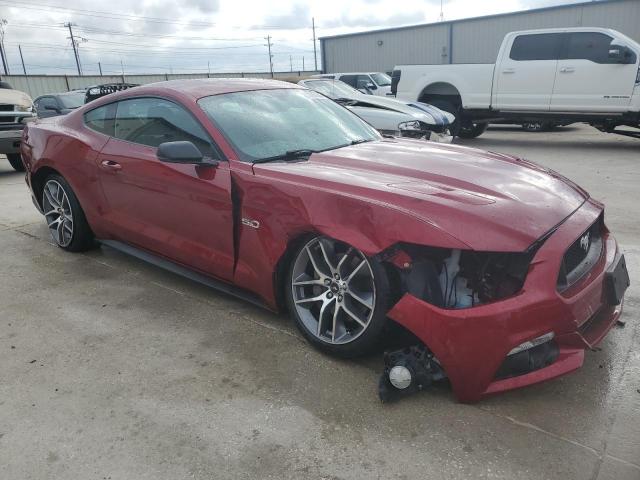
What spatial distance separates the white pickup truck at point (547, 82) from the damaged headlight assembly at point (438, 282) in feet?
30.5

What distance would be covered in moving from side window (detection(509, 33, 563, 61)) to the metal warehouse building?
14.3 m

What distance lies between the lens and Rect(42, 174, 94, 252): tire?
4.36 m

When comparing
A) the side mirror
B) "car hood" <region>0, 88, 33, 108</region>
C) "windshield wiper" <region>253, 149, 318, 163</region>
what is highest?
"car hood" <region>0, 88, 33, 108</region>

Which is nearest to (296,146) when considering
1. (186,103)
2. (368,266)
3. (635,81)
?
(186,103)

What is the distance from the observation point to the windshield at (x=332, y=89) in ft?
31.0

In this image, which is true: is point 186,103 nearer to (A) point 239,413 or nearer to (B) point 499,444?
(A) point 239,413

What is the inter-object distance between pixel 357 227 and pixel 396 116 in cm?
619

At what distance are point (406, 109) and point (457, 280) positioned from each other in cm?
680

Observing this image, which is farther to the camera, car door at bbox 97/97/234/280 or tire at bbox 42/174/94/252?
tire at bbox 42/174/94/252

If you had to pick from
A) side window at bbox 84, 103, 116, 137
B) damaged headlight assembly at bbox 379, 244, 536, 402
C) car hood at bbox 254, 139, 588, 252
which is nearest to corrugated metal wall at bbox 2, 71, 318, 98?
side window at bbox 84, 103, 116, 137

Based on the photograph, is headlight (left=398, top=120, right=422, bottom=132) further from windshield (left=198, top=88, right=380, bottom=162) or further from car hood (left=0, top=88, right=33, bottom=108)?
car hood (left=0, top=88, right=33, bottom=108)

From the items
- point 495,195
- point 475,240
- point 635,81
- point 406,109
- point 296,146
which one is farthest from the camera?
point 635,81

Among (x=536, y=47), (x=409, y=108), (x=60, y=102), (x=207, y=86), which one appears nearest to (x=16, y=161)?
(x=60, y=102)

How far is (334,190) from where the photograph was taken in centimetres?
264
